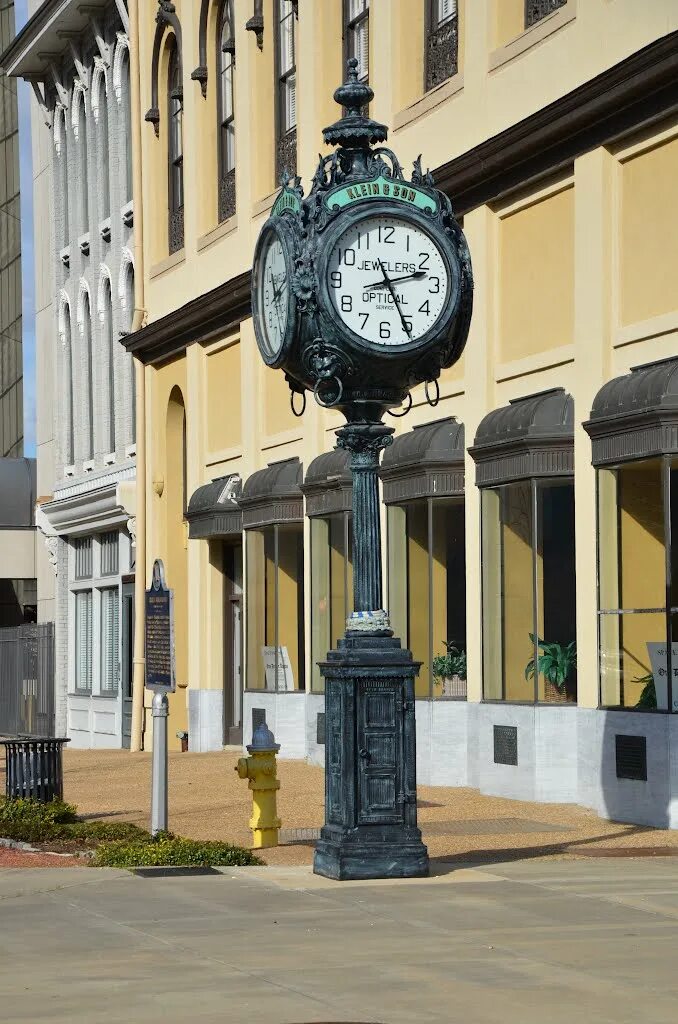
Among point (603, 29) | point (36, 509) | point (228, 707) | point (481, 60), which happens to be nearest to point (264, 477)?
point (228, 707)

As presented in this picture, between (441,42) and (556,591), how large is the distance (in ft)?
23.2

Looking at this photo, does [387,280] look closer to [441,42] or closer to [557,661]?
[557,661]

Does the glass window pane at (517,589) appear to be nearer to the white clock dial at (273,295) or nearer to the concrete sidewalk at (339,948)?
the concrete sidewalk at (339,948)

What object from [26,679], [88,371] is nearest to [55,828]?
[26,679]

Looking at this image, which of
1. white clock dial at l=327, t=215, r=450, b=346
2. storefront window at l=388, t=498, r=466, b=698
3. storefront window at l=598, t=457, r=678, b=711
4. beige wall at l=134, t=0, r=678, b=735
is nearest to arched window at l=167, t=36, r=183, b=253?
beige wall at l=134, t=0, r=678, b=735

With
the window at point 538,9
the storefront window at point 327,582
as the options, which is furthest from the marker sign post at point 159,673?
the storefront window at point 327,582

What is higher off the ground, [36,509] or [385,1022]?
[36,509]

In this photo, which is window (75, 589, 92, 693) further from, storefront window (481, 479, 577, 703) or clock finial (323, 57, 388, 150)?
clock finial (323, 57, 388, 150)

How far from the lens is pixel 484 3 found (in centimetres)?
2052

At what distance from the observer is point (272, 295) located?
1229cm

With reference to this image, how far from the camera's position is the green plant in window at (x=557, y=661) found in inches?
729

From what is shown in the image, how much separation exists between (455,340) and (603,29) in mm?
6948

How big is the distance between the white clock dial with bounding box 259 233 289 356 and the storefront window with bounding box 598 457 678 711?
5.19m

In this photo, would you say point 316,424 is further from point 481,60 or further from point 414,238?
point 414,238
